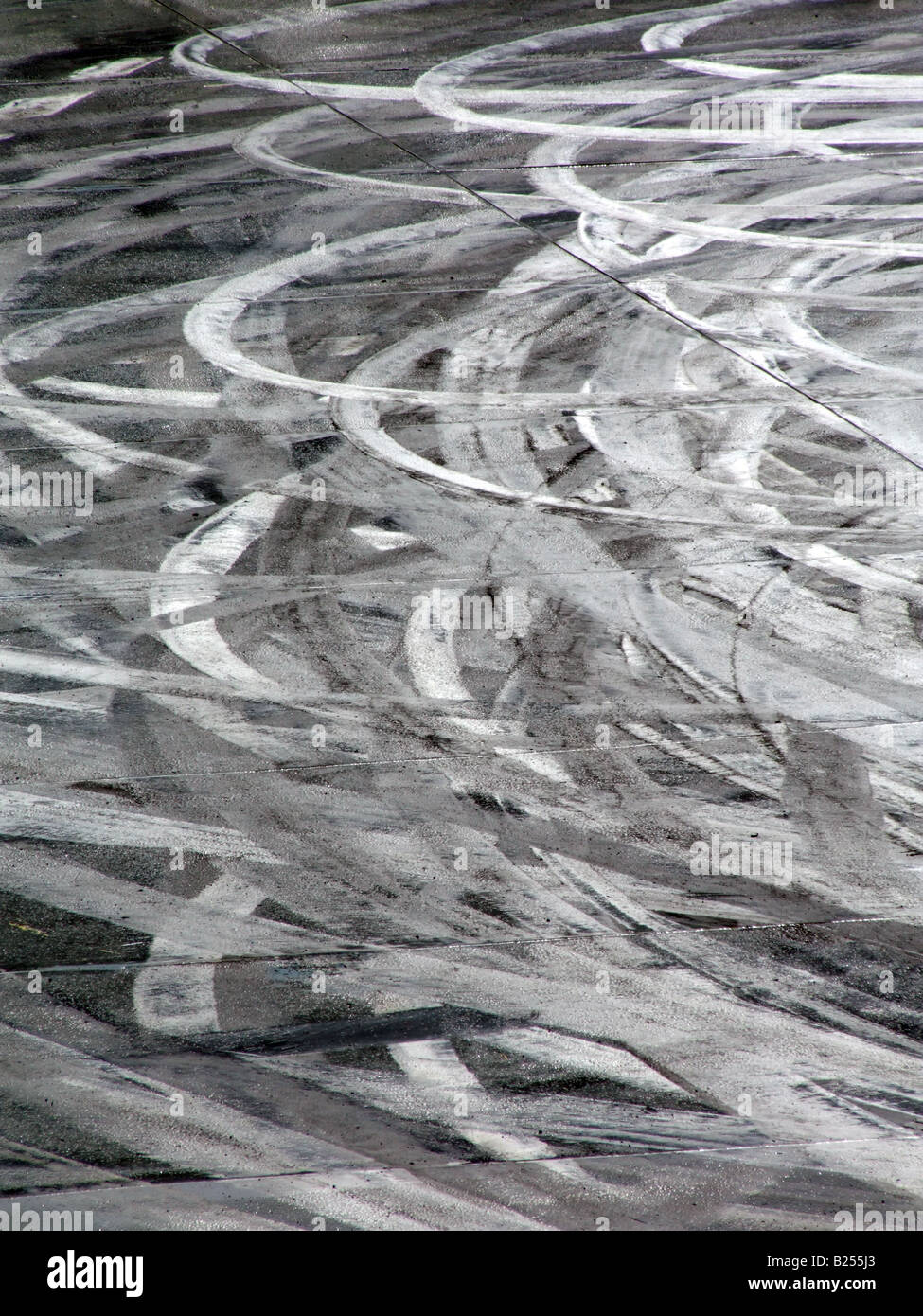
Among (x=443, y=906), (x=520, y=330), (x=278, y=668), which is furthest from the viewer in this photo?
(x=520, y=330)

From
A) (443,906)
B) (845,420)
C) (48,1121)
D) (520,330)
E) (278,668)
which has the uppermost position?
(520,330)

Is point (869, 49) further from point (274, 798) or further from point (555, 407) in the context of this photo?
point (274, 798)

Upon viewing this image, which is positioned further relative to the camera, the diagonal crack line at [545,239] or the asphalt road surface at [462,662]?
the diagonal crack line at [545,239]

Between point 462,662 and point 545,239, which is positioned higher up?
point 545,239

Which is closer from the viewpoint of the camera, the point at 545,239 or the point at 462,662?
the point at 462,662

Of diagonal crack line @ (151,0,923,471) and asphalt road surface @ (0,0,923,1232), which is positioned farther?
diagonal crack line @ (151,0,923,471)

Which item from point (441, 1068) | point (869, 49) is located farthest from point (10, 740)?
point (869, 49)

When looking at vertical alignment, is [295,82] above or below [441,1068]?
above

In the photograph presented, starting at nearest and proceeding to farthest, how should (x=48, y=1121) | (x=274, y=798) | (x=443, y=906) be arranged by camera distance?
(x=48, y=1121), (x=443, y=906), (x=274, y=798)
